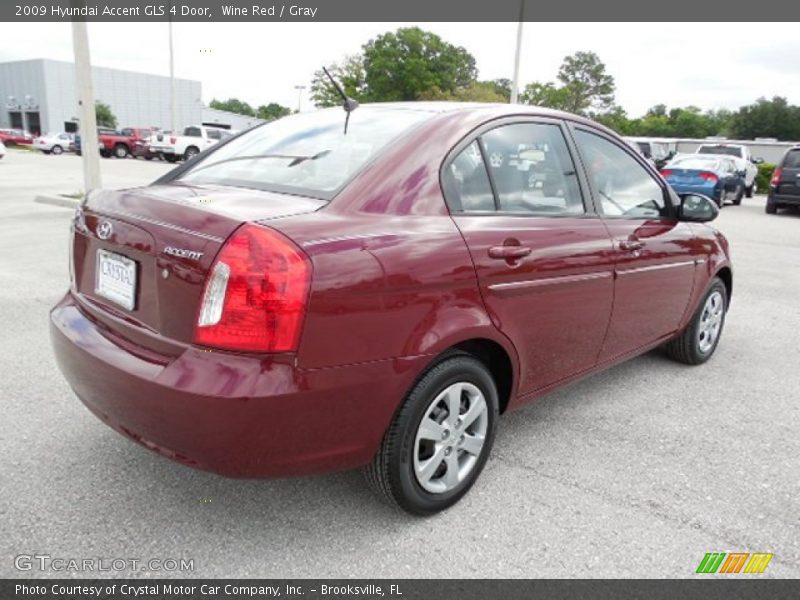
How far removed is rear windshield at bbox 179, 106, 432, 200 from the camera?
8.61ft

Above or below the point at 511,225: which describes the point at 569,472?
below

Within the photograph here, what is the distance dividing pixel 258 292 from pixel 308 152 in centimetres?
105

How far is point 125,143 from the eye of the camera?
34.3 meters

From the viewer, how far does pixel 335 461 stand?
2.32m

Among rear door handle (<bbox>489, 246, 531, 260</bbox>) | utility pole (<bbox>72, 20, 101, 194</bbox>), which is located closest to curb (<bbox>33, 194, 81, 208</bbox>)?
utility pole (<bbox>72, 20, 101, 194</bbox>)

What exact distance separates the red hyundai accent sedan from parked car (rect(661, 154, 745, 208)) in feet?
45.3

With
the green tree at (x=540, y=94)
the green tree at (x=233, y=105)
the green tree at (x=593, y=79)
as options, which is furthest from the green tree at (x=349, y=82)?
the green tree at (x=233, y=105)

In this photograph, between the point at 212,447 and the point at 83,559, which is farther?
the point at 83,559

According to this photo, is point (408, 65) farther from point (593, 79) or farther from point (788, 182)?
point (788, 182)

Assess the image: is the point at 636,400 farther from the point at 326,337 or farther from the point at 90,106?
the point at 90,106

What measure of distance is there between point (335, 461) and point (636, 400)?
2.33m

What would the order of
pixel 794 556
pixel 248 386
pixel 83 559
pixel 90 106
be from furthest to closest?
pixel 90 106 < pixel 794 556 < pixel 83 559 < pixel 248 386

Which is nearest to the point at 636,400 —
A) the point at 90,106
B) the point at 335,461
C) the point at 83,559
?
the point at 335,461

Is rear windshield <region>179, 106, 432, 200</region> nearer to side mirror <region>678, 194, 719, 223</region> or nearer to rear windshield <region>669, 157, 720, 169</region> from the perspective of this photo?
side mirror <region>678, 194, 719, 223</region>
